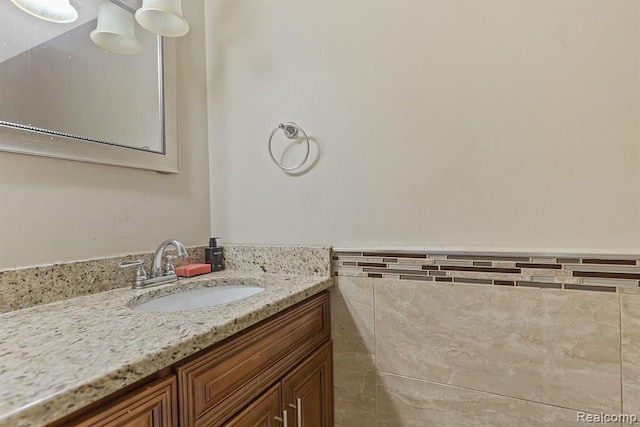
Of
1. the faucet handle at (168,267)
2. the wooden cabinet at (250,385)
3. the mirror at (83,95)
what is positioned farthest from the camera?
the faucet handle at (168,267)

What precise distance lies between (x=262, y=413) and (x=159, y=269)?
1.95 feet

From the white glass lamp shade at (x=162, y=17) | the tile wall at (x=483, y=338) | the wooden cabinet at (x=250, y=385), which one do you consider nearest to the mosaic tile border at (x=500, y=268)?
the tile wall at (x=483, y=338)

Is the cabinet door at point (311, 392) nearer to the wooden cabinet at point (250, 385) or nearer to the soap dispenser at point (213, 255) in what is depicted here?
the wooden cabinet at point (250, 385)

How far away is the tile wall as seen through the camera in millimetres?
884

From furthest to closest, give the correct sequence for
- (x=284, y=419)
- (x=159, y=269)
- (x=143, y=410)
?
1. (x=159, y=269)
2. (x=284, y=419)
3. (x=143, y=410)

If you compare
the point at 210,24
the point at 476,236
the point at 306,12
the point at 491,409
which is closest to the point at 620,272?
the point at 476,236

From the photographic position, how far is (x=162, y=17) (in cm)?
112

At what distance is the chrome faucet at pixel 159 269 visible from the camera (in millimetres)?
1057

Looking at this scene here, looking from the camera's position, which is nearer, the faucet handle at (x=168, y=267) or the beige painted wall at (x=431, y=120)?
the beige painted wall at (x=431, y=120)

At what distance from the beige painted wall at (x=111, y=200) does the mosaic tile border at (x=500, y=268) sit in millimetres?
664

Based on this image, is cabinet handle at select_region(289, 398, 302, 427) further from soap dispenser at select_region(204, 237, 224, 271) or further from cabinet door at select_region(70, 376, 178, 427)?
soap dispenser at select_region(204, 237, 224, 271)

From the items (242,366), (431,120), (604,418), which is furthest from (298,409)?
(431,120)

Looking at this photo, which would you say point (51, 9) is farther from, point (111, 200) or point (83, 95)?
point (111, 200)

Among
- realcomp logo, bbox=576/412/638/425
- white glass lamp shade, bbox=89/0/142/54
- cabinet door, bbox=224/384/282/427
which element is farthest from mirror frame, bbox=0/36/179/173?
realcomp logo, bbox=576/412/638/425
